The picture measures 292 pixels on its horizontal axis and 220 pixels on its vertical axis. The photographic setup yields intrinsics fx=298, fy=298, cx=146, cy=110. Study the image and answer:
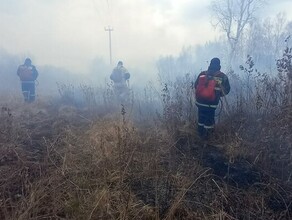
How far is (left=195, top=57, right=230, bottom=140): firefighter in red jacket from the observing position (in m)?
5.79

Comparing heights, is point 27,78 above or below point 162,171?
→ above

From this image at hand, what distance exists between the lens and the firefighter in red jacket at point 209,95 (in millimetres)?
5793

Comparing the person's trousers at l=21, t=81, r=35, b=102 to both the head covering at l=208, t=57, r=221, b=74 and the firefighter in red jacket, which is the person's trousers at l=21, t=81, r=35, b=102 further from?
the head covering at l=208, t=57, r=221, b=74

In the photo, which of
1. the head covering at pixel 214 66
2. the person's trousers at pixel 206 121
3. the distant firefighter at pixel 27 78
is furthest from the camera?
the distant firefighter at pixel 27 78

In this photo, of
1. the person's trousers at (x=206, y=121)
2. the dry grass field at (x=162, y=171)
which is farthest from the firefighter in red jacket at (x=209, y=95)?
the dry grass field at (x=162, y=171)

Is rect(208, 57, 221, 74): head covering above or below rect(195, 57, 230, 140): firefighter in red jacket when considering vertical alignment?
above

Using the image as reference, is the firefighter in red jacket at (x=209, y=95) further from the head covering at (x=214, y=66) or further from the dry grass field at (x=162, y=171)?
the dry grass field at (x=162, y=171)

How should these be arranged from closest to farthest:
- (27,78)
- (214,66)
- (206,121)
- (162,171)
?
(162,171)
(206,121)
(214,66)
(27,78)

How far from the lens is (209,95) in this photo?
5840mm

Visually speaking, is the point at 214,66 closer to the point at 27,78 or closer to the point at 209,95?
the point at 209,95

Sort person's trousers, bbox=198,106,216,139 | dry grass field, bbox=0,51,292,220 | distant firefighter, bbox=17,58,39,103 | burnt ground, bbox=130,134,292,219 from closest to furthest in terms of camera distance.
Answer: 1. dry grass field, bbox=0,51,292,220
2. burnt ground, bbox=130,134,292,219
3. person's trousers, bbox=198,106,216,139
4. distant firefighter, bbox=17,58,39,103

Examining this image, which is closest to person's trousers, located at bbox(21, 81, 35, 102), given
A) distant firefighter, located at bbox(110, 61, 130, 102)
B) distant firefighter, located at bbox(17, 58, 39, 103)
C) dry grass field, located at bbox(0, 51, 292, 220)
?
distant firefighter, located at bbox(17, 58, 39, 103)

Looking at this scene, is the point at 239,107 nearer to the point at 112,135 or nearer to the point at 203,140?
the point at 203,140

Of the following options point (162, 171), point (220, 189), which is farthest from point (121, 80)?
Result: point (220, 189)
